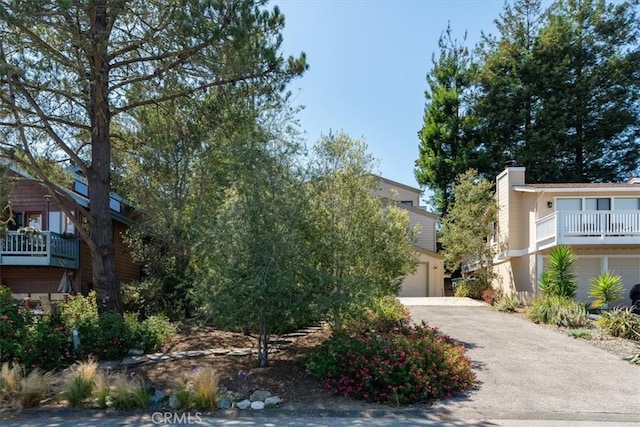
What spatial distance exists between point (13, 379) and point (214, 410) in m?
3.25

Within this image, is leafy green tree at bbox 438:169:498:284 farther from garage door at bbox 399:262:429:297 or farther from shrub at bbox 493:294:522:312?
shrub at bbox 493:294:522:312

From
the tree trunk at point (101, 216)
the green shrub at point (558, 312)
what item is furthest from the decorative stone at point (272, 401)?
the green shrub at point (558, 312)

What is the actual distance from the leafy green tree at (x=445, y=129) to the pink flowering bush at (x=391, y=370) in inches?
935

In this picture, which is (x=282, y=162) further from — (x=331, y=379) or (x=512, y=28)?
(x=512, y=28)

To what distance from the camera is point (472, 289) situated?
73.4 feet

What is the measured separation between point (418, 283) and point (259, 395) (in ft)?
64.5

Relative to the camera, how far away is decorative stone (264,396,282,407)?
692 centimetres

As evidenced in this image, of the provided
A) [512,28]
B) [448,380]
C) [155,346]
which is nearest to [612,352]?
[448,380]

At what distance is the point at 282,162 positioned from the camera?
28.1 feet

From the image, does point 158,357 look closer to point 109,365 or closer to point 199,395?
point 109,365

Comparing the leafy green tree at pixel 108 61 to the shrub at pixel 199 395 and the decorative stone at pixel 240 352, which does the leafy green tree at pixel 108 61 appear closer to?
the decorative stone at pixel 240 352

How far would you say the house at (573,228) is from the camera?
1669cm

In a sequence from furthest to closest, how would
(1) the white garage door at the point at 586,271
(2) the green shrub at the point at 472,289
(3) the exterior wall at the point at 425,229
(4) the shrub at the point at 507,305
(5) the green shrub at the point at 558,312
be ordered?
(3) the exterior wall at the point at 425,229
(2) the green shrub at the point at 472,289
(1) the white garage door at the point at 586,271
(4) the shrub at the point at 507,305
(5) the green shrub at the point at 558,312

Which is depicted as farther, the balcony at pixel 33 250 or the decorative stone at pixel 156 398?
the balcony at pixel 33 250
